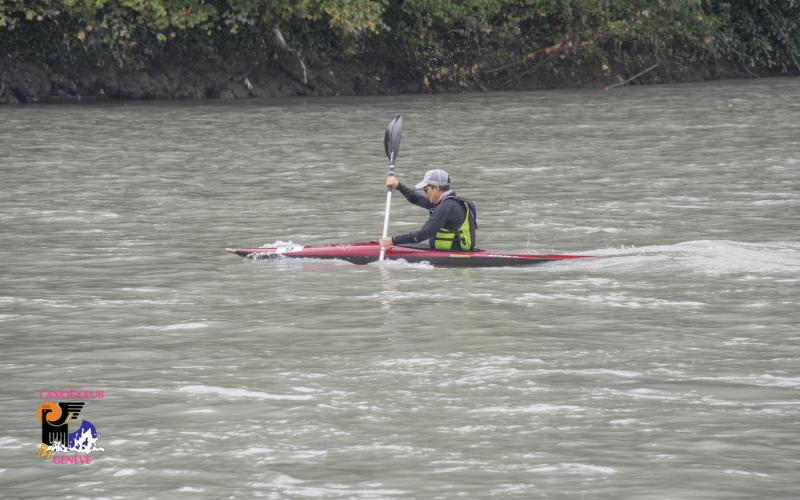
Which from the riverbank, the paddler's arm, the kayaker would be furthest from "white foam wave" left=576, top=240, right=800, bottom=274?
the riverbank

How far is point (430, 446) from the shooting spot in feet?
23.0

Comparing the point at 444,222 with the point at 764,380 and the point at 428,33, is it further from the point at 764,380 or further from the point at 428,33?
the point at 428,33

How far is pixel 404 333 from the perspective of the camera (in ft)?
31.8

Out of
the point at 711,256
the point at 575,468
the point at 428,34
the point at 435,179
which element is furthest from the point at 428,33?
the point at 575,468

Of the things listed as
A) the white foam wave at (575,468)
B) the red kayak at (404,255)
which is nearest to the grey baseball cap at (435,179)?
the red kayak at (404,255)

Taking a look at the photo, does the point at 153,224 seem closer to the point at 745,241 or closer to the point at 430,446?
the point at 745,241

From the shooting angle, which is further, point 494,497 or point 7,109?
point 7,109

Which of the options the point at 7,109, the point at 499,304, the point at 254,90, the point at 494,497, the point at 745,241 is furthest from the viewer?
the point at 254,90

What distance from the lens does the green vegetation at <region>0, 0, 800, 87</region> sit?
108 feet

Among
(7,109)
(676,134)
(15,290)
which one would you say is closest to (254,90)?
(7,109)

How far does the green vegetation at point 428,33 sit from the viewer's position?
32969mm

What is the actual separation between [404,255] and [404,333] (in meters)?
2.94

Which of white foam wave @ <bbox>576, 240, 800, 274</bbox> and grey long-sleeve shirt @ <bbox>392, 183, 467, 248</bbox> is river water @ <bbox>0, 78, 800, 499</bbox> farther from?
grey long-sleeve shirt @ <bbox>392, 183, 467, 248</bbox>

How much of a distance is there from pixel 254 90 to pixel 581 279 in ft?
80.9
